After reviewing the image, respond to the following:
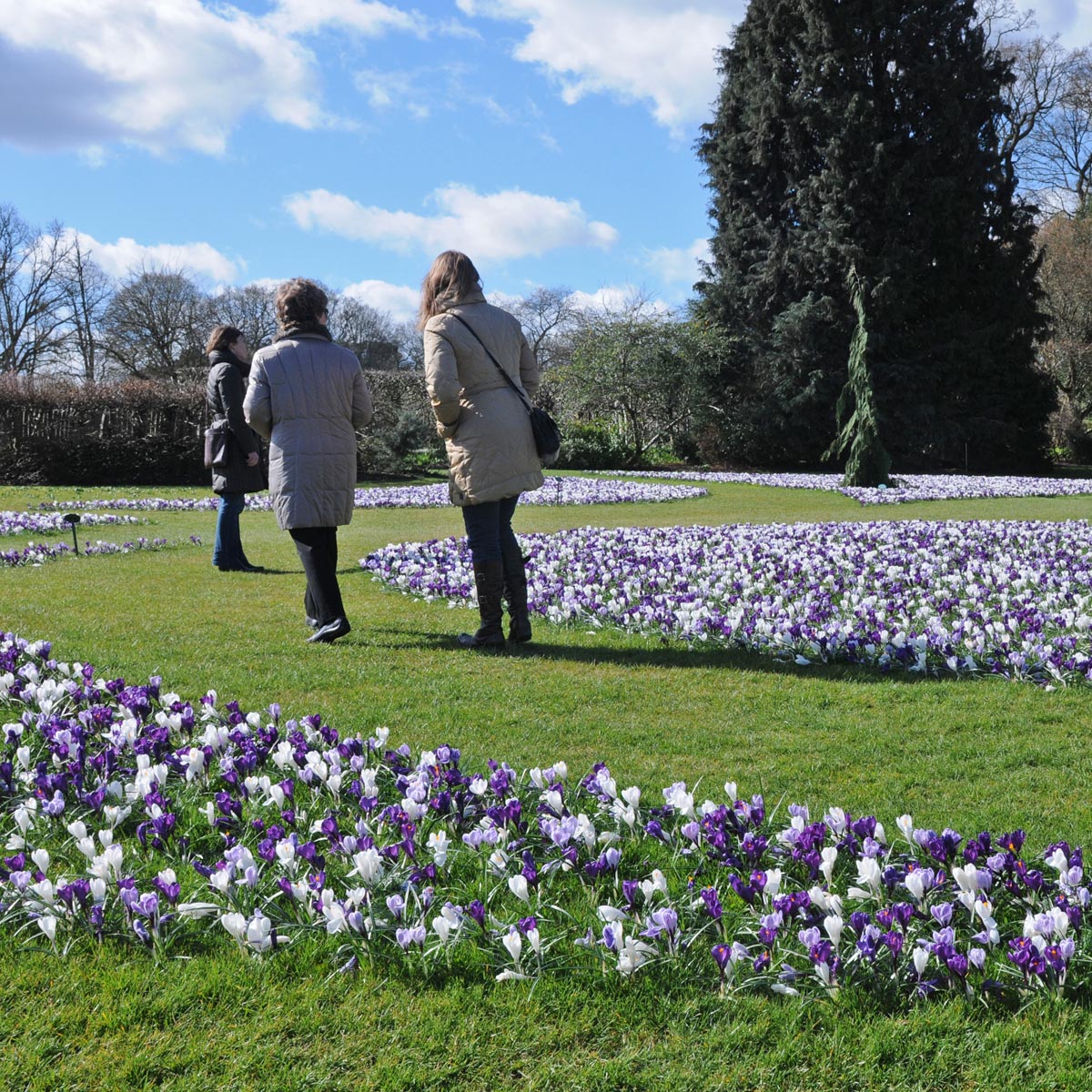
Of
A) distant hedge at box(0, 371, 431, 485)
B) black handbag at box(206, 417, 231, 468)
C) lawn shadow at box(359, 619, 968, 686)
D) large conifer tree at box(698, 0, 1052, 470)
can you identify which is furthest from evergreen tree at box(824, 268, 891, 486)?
lawn shadow at box(359, 619, 968, 686)

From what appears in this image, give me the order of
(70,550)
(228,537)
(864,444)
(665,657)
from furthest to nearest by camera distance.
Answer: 1. (864,444)
2. (70,550)
3. (228,537)
4. (665,657)

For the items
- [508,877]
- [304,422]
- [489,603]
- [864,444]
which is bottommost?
[508,877]

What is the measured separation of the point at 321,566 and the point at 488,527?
1.08 metres

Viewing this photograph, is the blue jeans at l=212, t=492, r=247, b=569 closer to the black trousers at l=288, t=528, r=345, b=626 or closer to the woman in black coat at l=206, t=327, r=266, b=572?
the woman in black coat at l=206, t=327, r=266, b=572

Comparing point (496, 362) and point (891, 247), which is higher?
point (891, 247)

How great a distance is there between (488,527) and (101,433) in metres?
19.3

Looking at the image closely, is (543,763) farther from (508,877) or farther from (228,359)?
(228,359)

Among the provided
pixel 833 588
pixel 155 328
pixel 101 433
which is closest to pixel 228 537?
pixel 833 588

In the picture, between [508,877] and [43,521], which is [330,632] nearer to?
[508,877]

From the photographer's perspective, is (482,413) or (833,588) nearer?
(482,413)

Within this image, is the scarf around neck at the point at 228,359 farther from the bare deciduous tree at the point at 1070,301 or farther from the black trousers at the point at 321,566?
the bare deciduous tree at the point at 1070,301

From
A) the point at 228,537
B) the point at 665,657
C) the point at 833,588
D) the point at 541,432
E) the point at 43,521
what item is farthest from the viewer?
the point at 43,521

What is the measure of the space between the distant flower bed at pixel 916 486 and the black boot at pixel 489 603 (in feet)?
42.9

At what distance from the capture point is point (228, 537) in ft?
29.7
